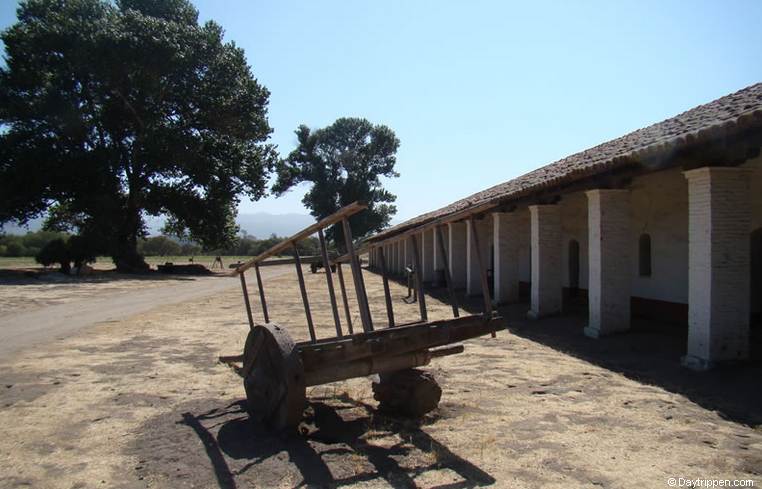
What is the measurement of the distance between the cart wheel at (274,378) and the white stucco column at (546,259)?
8.37 metres

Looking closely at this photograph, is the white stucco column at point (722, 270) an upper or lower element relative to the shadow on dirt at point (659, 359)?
upper

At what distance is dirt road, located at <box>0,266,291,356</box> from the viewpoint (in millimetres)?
10047

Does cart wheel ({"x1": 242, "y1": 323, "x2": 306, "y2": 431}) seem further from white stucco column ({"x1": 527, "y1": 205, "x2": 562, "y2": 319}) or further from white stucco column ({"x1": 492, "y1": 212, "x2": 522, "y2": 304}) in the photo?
white stucco column ({"x1": 492, "y1": 212, "x2": 522, "y2": 304})

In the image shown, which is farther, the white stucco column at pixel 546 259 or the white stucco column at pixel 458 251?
the white stucco column at pixel 458 251

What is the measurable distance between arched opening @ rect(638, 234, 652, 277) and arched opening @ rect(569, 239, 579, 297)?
288cm

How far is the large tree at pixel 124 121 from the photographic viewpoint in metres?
26.8

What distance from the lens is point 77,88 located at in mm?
28797

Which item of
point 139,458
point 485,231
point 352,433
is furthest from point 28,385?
point 485,231

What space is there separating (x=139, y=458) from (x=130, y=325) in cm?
816

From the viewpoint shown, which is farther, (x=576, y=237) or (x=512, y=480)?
(x=576, y=237)

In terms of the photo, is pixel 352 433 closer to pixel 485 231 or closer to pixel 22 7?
pixel 485 231

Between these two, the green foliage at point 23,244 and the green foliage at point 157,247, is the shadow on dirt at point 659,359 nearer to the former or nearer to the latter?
the green foliage at point 23,244

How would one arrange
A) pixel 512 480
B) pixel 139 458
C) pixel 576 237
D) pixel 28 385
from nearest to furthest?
pixel 512 480 < pixel 139 458 < pixel 28 385 < pixel 576 237

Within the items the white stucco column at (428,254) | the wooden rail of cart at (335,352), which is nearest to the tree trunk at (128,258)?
the white stucco column at (428,254)
